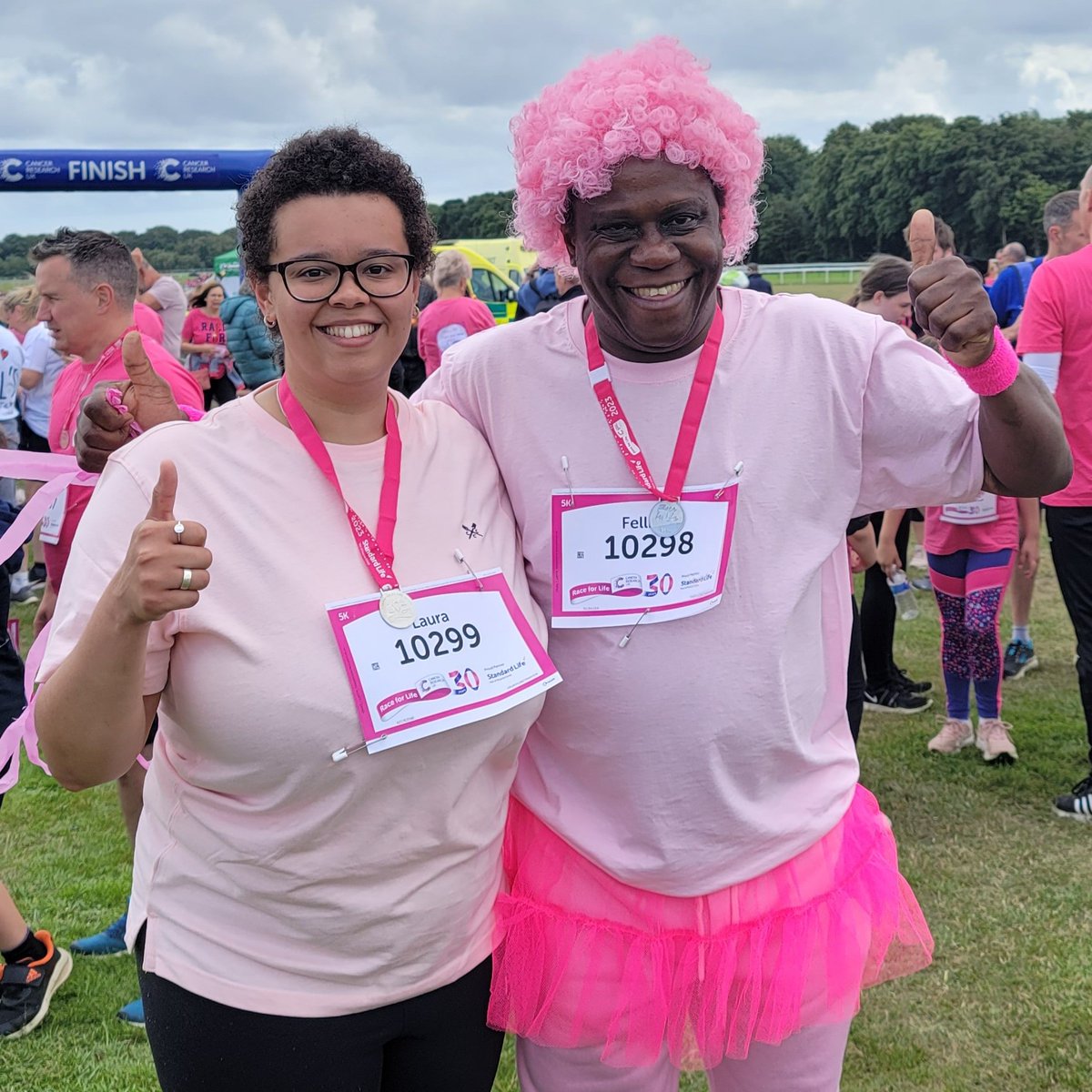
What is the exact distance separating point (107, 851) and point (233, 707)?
127 inches

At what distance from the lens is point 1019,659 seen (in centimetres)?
580

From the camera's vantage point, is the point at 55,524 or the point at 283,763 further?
the point at 55,524

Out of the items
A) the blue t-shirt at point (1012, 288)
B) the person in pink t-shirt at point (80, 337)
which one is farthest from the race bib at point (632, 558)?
the blue t-shirt at point (1012, 288)

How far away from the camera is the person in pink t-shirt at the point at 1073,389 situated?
13.0ft

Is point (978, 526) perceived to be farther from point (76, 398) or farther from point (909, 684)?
point (76, 398)

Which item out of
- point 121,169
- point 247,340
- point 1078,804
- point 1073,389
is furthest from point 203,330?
point 1078,804

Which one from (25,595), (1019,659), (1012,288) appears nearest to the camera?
(1019,659)

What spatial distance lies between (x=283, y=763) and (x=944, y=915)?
2.73 meters

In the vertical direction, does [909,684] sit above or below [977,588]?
below

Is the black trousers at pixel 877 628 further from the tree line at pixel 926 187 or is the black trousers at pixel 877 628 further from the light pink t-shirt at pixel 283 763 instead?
the tree line at pixel 926 187

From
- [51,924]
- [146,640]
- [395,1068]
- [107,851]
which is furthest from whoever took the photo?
[107,851]

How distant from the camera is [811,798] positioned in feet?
6.07

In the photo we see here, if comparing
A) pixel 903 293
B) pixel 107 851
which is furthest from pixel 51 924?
pixel 903 293

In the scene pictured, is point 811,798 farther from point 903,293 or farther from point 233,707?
point 903,293
